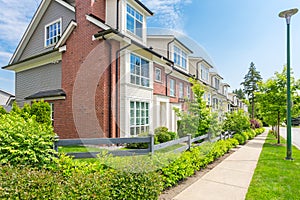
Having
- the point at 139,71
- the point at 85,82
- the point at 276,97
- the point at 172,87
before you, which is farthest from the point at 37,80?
the point at 276,97

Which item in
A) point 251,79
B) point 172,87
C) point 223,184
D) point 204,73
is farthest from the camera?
point 251,79

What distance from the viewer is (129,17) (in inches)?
439

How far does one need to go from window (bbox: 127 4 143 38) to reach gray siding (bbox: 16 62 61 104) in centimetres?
497

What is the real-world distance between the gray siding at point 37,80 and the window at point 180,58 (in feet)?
32.9

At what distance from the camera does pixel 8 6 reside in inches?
416

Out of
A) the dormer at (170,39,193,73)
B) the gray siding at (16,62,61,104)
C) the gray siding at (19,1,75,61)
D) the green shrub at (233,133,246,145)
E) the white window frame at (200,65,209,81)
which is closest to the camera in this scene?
the gray siding at (19,1,75,61)

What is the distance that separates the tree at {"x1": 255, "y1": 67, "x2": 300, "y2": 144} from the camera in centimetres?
1277

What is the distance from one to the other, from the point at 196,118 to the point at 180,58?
10.8m

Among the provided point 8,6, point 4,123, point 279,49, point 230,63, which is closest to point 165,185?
point 4,123

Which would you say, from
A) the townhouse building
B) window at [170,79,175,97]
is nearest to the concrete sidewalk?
the townhouse building

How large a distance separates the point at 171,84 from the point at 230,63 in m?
7.88

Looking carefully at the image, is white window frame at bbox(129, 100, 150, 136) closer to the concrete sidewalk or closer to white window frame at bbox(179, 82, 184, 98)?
the concrete sidewalk

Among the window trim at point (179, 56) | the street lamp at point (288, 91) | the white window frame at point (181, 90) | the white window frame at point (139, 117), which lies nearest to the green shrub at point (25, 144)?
the white window frame at point (139, 117)

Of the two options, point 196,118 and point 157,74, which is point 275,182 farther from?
point 157,74
